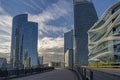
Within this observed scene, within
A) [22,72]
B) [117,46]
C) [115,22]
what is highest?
[115,22]

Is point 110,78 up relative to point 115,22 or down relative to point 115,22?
down

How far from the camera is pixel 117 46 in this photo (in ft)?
343

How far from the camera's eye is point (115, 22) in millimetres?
Result: 110250

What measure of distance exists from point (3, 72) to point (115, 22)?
82.9 meters

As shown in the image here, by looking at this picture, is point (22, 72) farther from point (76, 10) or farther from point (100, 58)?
point (100, 58)

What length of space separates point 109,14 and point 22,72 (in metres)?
86.5

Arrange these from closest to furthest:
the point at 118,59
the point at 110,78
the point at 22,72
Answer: the point at 110,78, the point at 22,72, the point at 118,59

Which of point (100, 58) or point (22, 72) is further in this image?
point (100, 58)

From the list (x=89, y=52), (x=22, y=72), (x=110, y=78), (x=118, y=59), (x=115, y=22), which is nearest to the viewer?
(x=110, y=78)

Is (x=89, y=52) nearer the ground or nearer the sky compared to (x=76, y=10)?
nearer the ground

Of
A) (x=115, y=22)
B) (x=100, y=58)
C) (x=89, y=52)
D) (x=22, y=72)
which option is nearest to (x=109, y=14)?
(x=115, y=22)

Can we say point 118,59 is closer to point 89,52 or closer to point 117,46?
point 117,46

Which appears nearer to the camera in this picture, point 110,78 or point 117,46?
→ point 110,78

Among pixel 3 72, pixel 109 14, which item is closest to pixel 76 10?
pixel 109 14
